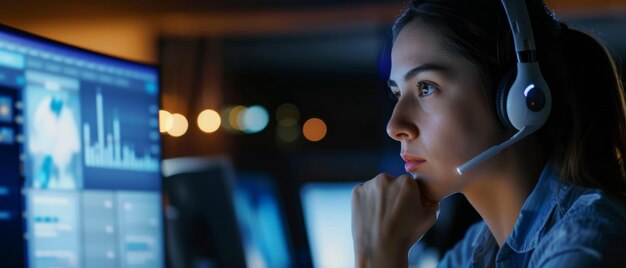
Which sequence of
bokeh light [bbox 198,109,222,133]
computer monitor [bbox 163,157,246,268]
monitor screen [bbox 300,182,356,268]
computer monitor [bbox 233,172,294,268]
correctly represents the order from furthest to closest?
bokeh light [bbox 198,109,222,133]
monitor screen [bbox 300,182,356,268]
computer monitor [bbox 233,172,294,268]
computer monitor [bbox 163,157,246,268]

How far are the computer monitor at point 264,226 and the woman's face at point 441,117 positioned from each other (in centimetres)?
138

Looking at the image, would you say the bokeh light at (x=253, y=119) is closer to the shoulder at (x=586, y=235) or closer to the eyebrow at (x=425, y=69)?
the eyebrow at (x=425, y=69)

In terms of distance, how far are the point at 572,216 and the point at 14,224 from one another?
754 mm

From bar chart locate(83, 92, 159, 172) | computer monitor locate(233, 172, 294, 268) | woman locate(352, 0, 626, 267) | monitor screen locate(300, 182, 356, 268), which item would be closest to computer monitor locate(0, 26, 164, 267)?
bar chart locate(83, 92, 159, 172)

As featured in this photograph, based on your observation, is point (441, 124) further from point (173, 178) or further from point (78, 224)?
point (173, 178)

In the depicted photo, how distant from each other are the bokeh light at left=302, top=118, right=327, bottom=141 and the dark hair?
26.3 feet

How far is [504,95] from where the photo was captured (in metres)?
1.13

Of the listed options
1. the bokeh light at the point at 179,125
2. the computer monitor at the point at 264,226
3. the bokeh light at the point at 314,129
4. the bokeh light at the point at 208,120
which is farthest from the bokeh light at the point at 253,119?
the computer monitor at the point at 264,226

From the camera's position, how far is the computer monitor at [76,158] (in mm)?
1066

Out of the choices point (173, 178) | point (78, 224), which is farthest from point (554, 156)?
point (173, 178)

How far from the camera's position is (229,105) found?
7.95 meters

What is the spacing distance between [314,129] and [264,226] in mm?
6973

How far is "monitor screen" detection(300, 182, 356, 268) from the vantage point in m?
2.82

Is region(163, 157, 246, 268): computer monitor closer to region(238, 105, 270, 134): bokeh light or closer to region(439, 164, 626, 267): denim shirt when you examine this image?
region(439, 164, 626, 267): denim shirt
